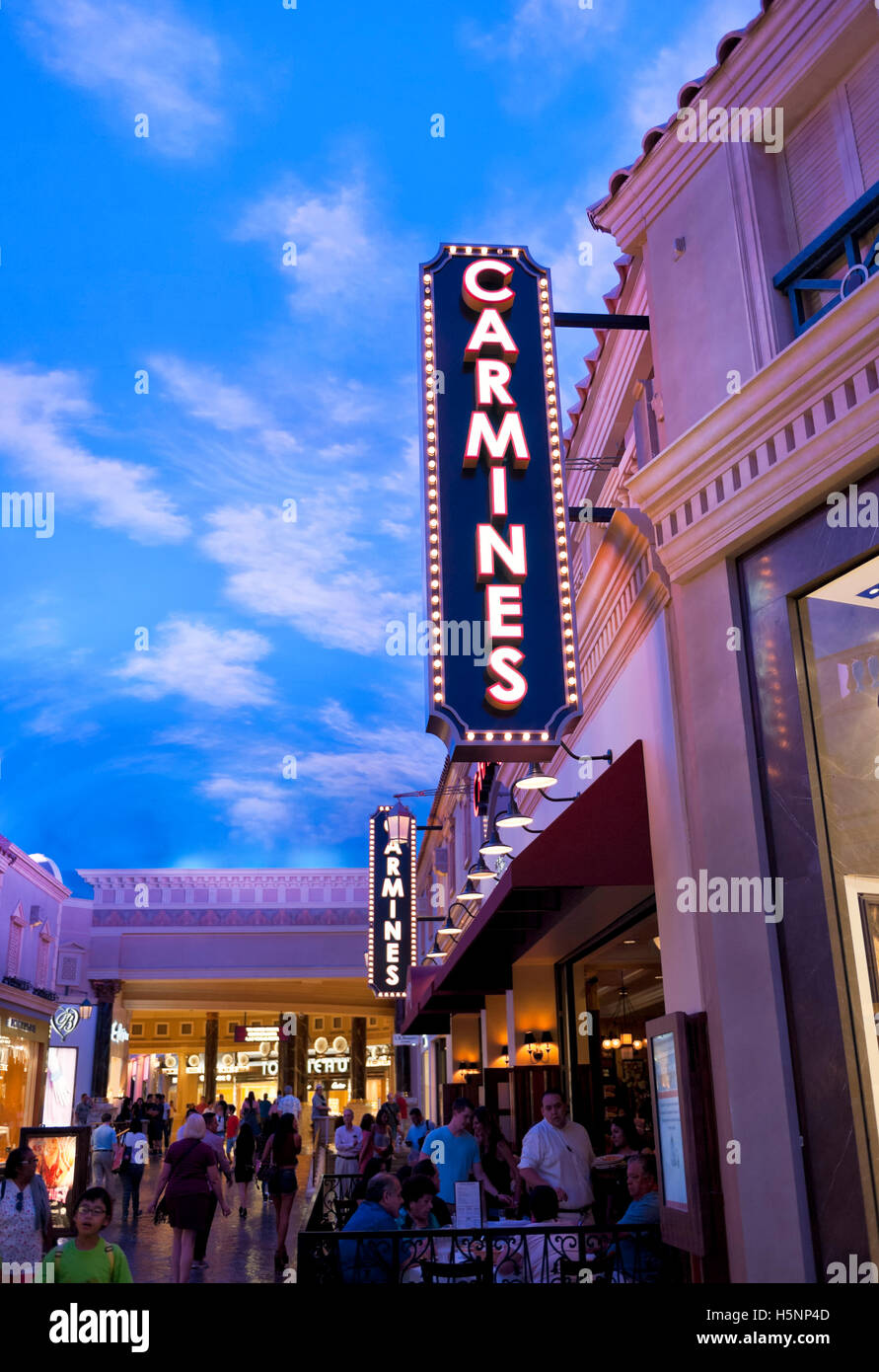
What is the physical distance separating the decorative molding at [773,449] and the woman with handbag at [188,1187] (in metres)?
7.61

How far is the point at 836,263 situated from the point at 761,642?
240 centimetres

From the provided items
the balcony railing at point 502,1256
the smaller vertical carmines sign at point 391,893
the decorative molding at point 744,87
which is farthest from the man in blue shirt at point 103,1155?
the decorative molding at point 744,87

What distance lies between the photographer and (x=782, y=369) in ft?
22.0

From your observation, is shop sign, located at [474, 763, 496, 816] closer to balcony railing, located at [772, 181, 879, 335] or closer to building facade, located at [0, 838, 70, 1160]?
balcony railing, located at [772, 181, 879, 335]


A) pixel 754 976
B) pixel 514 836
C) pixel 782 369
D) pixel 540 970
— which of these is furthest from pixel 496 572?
pixel 540 970

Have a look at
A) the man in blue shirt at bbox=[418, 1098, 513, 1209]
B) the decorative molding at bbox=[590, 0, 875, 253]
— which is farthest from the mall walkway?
the decorative molding at bbox=[590, 0, 875, 253]

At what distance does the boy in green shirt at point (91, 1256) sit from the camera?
6.98m

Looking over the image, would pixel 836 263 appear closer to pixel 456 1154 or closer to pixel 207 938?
pixel 456 1154

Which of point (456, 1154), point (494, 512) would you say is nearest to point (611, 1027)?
point (456, 1154)

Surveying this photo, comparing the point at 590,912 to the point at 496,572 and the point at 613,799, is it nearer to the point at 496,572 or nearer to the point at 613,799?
the point at 613,799

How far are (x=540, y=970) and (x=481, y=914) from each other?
505 cm
